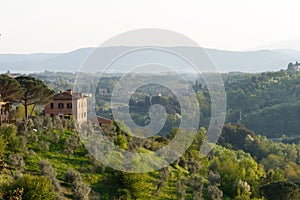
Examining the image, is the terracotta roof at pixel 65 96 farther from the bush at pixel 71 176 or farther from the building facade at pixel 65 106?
the bush at pixel 71 176

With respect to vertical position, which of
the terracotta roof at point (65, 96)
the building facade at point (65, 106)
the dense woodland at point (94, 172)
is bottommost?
the dense woodland at point (94, 172)

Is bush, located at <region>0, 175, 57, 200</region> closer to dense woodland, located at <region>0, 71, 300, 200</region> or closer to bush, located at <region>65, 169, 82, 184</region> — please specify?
dense woodland, located at <region>0, 71, 300, 200</region>

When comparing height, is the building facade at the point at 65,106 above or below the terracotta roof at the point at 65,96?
below

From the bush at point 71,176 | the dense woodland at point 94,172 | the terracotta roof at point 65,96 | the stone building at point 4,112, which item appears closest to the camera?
the dense woodland at point 94,172

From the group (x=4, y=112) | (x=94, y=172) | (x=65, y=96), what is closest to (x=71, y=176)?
(x=94, y=172)

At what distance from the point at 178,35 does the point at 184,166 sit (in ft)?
28.8

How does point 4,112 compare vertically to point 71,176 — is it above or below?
above

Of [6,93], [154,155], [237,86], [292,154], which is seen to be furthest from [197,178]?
[237,86]

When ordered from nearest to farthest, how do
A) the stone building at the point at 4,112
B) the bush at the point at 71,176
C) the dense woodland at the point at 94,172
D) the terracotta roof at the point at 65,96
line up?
the dense woodland at the point at 94,172, the bush at the point at 71,176, the stone building at the point at 4,112, the terracotta roof at the point at 65,96

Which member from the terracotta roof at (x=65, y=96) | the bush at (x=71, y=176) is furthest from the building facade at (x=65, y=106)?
the bush at (x=71, y=176)

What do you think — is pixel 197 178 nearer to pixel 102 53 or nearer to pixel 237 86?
pixel 102 53

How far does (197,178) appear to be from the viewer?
25.1m

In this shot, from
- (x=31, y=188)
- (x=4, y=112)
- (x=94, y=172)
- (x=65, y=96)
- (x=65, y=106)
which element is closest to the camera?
(x=31, y=188)

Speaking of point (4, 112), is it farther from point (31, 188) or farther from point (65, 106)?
point (31, 188)
